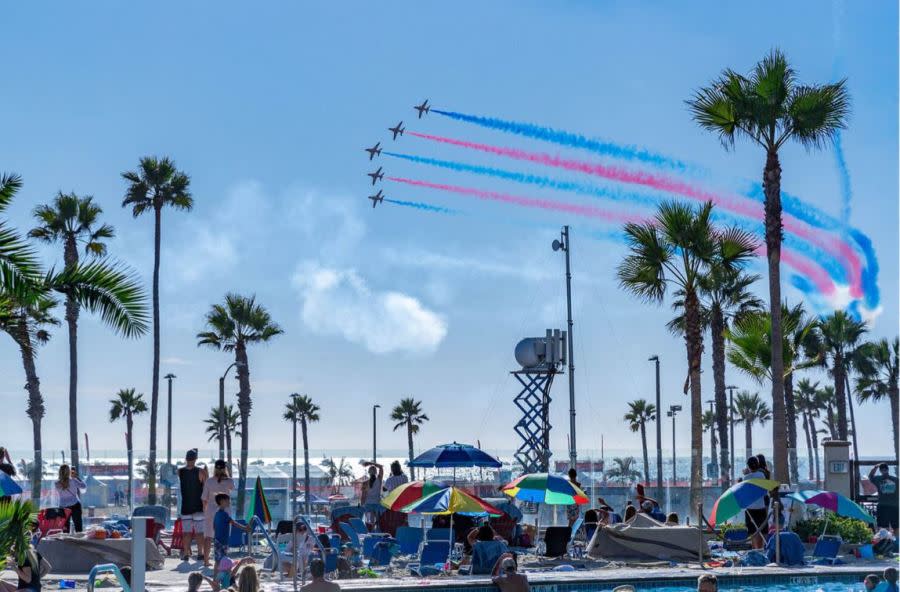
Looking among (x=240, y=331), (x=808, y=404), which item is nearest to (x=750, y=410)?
(x=808, y=404)

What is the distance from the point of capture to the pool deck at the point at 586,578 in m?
17.0

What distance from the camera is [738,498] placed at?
18469mm

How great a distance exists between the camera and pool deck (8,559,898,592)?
17.0m

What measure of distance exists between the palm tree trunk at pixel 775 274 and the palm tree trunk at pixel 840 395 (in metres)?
31.1

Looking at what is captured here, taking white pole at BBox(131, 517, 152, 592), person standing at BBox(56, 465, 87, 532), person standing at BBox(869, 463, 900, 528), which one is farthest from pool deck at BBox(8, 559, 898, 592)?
white pole at BBox(131, 517, 152, 592)

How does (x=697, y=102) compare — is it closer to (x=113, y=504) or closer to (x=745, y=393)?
(x=113, y=504)

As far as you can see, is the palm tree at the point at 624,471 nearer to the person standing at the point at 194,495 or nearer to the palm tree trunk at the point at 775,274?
the palm tree trunk at the point at 775,274

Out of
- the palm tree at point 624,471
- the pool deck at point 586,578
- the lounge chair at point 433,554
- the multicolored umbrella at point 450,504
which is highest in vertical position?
the palm tree at point 624,471

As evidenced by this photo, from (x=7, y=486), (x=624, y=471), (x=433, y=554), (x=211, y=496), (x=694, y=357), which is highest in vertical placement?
(x=694, y=357)

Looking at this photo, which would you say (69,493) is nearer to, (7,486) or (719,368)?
(7,486)

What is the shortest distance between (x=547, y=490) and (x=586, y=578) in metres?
3.98

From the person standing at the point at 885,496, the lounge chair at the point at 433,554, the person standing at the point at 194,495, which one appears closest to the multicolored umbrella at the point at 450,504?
the lounge chair at the point at 433,554

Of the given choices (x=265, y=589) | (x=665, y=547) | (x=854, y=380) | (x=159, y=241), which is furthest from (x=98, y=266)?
(x=854, y=380)

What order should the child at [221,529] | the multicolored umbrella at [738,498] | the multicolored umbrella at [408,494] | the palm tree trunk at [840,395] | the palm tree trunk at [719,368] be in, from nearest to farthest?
the child at [221,529]
the multicolored umbrella at [738,498]
the multicolored umbrella at [408,494]
the palm tree trunk at [719,368]
the palm tree trunk at [840,395]
